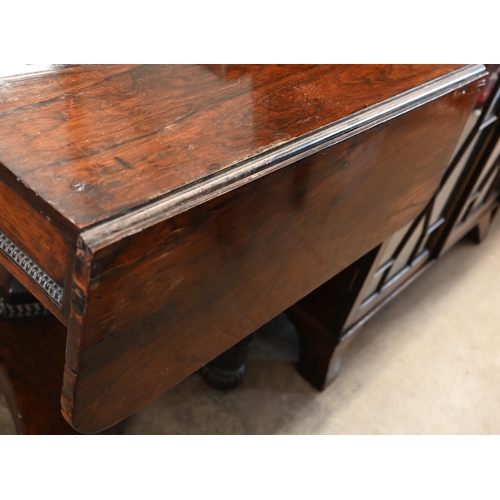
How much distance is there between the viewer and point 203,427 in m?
1.21

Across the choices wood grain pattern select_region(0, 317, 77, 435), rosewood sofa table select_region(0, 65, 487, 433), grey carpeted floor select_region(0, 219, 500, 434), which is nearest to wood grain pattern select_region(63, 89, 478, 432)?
rosewood sofa table select_region(0, 65, 487, 433)

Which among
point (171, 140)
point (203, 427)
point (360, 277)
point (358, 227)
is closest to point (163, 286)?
point (171, 140)

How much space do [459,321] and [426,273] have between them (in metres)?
0.19

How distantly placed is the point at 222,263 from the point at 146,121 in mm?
175

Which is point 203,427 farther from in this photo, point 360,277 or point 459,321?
point 459,321

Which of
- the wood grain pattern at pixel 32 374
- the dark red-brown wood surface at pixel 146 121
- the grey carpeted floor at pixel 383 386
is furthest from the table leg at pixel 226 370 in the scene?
the dark red-brown wood surface at pixel 146 121

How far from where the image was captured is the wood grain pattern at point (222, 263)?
0.53 m

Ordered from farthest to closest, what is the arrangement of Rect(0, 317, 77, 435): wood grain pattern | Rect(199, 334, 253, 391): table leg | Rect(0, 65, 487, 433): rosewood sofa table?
Rect(199, 334, 253, 391): table leg
Rect(0, 317, 77, 435): wood grain pattern
Rect(0, 65, 487, 433): rosewood sofa table

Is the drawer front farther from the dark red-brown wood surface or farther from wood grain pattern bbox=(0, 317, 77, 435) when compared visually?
wood grain pattern bbox=(0, 317, 77, 435)

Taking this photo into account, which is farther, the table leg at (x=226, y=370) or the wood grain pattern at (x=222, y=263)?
the table leg at (x=226, y=370)

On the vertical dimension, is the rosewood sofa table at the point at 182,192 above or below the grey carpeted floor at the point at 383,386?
above

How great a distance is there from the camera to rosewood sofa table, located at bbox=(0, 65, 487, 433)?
526mm

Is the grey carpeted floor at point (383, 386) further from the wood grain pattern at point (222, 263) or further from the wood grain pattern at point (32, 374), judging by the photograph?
the wood grain pattern at point (222, 263)
